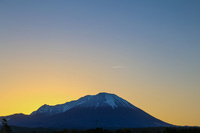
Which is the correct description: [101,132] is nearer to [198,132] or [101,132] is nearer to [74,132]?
[198,132]

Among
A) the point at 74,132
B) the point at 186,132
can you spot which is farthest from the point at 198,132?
the point at 74,132

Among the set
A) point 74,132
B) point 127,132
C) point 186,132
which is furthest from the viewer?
point 74,132

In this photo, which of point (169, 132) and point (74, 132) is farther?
point (74, 132)

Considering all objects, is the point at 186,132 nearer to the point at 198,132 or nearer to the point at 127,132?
the point at 198,132

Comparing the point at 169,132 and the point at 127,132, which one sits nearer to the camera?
the point at 169,132

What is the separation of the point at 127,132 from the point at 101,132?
18.6m

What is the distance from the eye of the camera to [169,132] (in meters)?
127

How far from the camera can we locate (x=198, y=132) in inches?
4783

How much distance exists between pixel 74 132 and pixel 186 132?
82.3m

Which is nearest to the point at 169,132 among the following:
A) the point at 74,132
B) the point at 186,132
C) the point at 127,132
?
the point at 186,132

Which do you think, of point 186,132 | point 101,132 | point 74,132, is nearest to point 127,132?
point 101,132

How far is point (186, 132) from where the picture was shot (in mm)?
121000

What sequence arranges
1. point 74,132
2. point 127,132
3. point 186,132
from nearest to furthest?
point 186,132, point 127,132, point 74,132

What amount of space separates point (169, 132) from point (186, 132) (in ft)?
26.5
